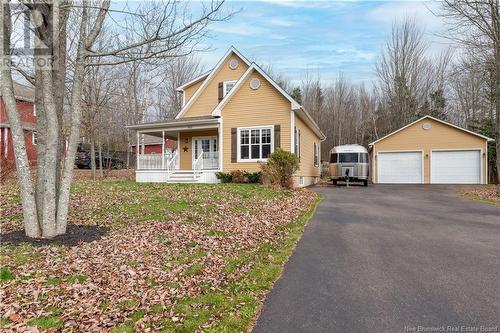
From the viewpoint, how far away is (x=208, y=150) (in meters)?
21.0

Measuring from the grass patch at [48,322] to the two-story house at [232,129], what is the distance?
1436 cm

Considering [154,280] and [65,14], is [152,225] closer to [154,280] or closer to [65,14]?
[154,280]

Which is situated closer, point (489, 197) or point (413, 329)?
point (413, 329)

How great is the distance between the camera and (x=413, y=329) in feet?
10.7

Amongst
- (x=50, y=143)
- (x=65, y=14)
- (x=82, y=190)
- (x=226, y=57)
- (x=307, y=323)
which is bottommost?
(x=307, y=323)

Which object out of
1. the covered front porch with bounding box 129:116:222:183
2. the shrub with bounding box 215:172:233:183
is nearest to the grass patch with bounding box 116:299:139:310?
the shrub with bounding box 215:172:233:183

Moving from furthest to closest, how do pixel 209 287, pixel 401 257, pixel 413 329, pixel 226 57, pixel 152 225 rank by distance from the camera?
1. pixel 226 57
2. pixel 152 225
3. pixel 401 257
4. pixel 209 287
5. pixel 413 329

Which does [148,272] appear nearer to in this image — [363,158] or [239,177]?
[239,177]

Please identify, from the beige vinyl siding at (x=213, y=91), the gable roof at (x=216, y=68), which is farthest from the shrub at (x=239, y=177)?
the gable roof at (x=216, y=68)

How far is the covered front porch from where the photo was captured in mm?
18953

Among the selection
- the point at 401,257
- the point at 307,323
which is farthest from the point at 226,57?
the point at 307,323

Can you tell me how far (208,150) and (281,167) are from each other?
24.6 feet

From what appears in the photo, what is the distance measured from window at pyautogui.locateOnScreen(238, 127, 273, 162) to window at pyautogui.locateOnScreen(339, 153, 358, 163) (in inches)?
240

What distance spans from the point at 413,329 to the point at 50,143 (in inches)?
232
